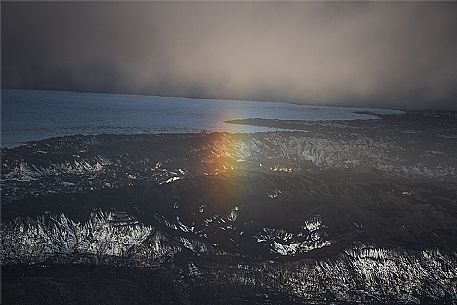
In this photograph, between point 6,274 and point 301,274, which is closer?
point 6,274

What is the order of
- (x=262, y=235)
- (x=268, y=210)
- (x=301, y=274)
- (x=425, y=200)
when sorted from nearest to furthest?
1. (x=301, y=274)
2. (x=262, y=235)
3. (x=268, y=210)
4. (x=425, y=200)

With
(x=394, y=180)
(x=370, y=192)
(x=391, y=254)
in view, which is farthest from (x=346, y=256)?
(x=394, y=180)

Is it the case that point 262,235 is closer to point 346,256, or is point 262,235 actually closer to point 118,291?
point 346,256

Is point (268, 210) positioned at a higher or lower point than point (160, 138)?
lower

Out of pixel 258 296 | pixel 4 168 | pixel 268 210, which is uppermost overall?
pixel 4 168

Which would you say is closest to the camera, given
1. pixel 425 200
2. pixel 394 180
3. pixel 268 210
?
pixel 268 210

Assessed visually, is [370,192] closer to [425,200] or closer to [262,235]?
[425,200]
